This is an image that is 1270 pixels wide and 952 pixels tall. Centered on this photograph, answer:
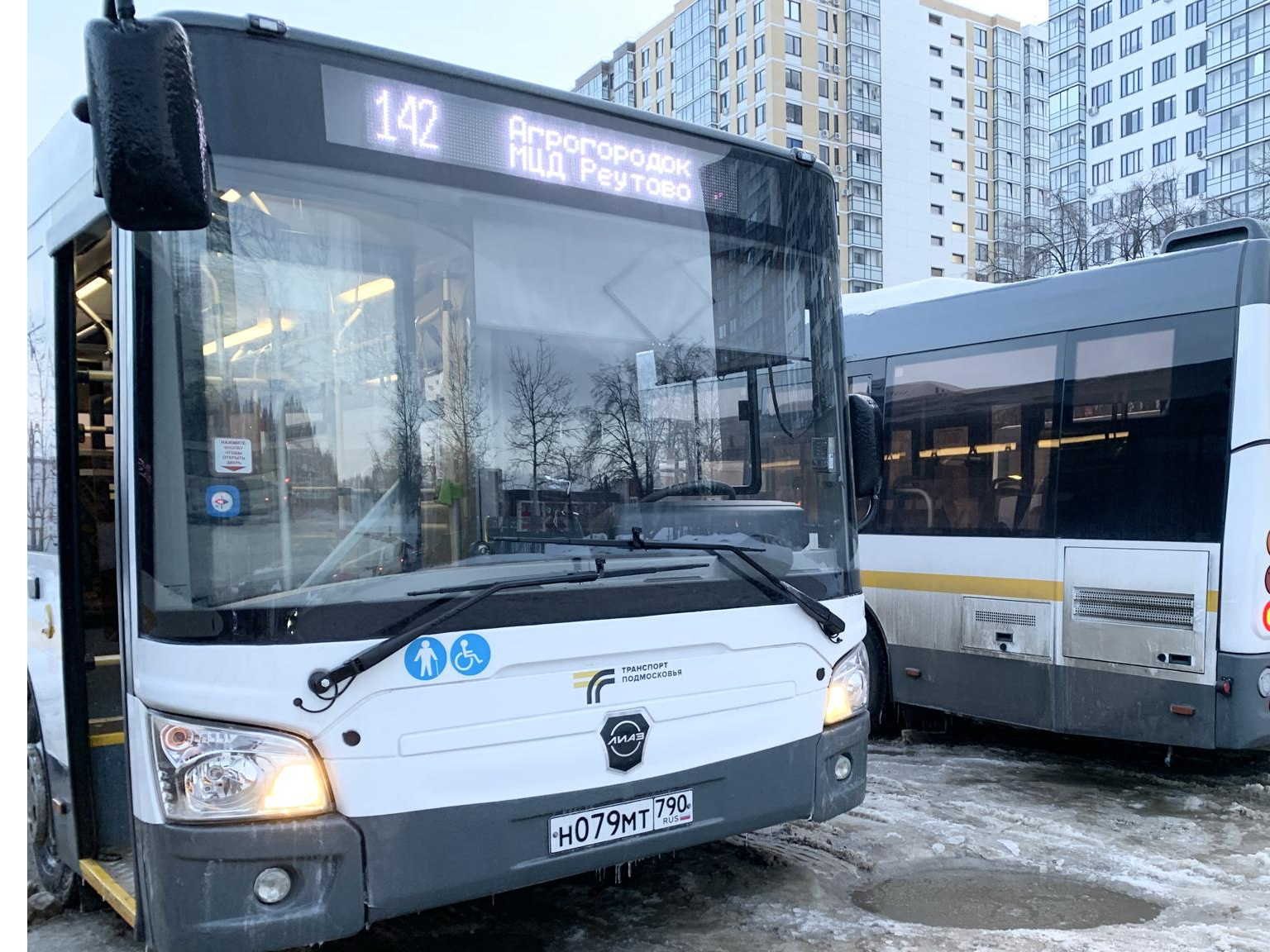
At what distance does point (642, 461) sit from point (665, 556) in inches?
13.7

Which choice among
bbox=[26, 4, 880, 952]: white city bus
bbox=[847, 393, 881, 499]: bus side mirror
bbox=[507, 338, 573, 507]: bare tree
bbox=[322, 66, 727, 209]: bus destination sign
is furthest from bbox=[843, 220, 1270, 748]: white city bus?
bbox=[507, 338, 573, 507]: bare tree

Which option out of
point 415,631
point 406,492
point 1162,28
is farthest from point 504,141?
point 1162,28

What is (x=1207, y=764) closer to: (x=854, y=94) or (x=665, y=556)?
(x=665, y=556)

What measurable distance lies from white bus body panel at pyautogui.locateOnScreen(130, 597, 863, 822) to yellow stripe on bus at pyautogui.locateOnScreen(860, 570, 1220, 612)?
2.34 meters

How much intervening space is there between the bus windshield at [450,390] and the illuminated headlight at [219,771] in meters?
0.33

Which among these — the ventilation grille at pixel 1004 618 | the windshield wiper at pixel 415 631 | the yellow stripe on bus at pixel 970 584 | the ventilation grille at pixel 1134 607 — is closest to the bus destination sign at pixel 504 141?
the windshield wiper at pixel 415 631

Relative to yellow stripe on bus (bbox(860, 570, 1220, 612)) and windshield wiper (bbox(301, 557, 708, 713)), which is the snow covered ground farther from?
windshield wiper (bbox(301, 557, 708, 713))

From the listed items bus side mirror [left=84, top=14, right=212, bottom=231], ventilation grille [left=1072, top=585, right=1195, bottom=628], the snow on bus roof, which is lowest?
ventilation grille [left=1072, top=585, right=1195, bottom=628]

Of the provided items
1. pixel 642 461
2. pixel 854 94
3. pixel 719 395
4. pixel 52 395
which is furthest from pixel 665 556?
pixel 854 94

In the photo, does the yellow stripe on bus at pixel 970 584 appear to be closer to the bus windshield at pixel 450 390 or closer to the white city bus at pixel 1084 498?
the white city bus at pixel 1084 498

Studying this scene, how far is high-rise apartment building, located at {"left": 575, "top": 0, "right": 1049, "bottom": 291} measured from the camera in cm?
6800
